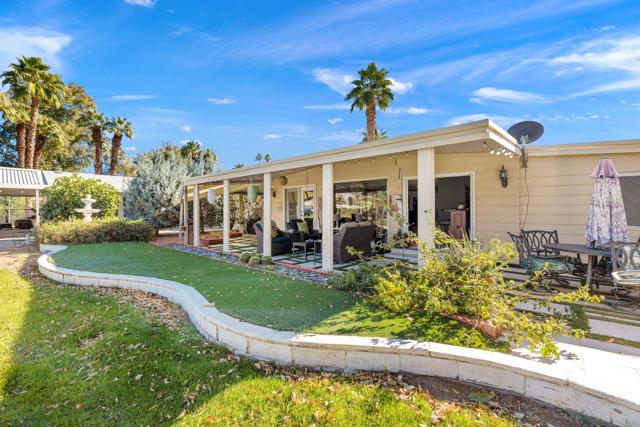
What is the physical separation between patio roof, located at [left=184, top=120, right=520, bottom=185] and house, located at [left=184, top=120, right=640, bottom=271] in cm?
1

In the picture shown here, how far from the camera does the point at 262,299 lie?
15.8 ft

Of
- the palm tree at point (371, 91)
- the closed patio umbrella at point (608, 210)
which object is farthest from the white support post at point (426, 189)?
the palm tree at point (371, 91)

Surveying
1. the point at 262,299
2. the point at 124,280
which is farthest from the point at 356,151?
the point at 124,280

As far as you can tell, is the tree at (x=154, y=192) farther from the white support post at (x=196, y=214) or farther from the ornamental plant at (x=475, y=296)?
the ornamental plant at (x=475, y=296)

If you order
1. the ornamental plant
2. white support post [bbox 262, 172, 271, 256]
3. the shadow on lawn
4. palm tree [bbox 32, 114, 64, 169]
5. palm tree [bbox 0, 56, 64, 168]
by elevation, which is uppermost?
palm tree [bbox 0, 56, 64, 168]

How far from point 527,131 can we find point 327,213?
4.88m

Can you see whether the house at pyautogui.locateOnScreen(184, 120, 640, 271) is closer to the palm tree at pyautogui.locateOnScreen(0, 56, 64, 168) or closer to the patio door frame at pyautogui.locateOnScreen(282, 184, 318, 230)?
the patio door frame at pyautogui.locateOnScreen(282, 184, 318, 230)

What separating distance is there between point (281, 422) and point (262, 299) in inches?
97.7

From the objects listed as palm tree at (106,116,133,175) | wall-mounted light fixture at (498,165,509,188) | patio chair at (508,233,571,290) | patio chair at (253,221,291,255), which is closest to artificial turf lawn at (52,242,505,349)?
patio chair at (253,221,291,255)

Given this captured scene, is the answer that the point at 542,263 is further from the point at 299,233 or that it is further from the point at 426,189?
the point at 299,233

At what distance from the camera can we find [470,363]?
9.23 feet

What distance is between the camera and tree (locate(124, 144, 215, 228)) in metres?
16.2

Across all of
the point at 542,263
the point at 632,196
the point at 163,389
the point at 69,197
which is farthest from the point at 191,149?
the point at 632,196

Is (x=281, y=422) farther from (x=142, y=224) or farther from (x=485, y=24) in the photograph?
(x=142, y=224)
